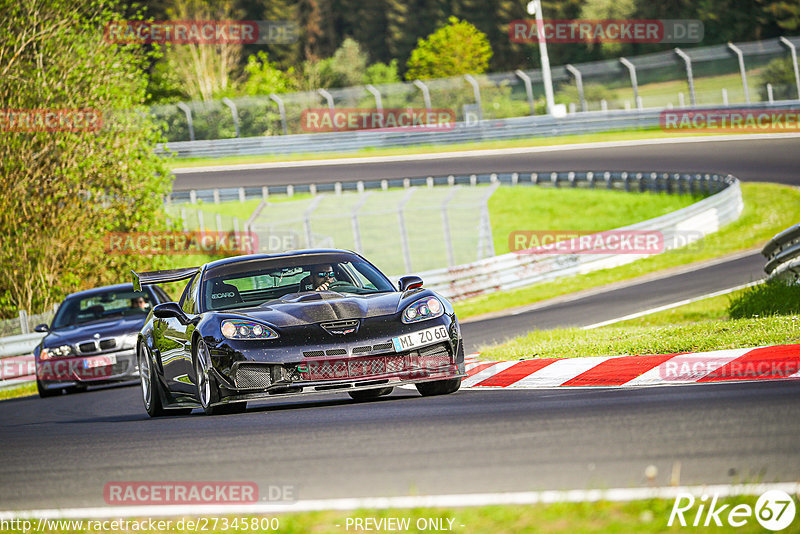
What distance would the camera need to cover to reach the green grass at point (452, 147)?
43281 millimetres

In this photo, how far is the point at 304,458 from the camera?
607 cm

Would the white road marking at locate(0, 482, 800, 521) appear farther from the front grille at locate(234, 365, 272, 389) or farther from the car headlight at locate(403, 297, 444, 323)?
the car headlight at locate(403, 297, 444, 323)

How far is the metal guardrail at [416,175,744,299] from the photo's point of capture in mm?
23322

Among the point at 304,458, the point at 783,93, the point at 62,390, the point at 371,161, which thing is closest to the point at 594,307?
the point at 62,390

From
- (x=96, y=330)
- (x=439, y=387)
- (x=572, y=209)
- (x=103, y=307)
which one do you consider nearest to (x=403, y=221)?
(x=103, y=307)

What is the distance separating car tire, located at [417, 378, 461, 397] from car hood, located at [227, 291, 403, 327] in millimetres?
761

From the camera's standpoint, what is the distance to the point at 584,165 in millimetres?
37906

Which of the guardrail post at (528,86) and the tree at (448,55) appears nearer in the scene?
the guardrail post at (528,86)

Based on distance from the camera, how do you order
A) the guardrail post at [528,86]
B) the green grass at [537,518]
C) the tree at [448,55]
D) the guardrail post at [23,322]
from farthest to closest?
the tree at [448,55]
the guardrail post at [528,86]
the guardrail post at [23,322]
the green grass at [537,518]

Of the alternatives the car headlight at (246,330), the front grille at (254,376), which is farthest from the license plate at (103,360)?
the front grille at (254,376)

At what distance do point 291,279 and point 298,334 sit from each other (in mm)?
1538

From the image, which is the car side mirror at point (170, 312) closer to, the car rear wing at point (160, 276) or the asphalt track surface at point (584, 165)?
the car rear wing at point (160, 276)

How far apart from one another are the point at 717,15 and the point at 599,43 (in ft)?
32.9

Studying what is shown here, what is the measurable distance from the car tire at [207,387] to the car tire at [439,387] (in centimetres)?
146
